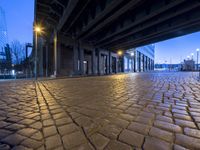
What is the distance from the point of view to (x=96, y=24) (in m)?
15.2

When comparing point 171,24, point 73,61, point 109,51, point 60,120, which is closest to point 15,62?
point 73,61

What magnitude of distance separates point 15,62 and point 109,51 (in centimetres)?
2221

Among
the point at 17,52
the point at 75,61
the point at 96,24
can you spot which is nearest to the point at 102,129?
the point at 96,24

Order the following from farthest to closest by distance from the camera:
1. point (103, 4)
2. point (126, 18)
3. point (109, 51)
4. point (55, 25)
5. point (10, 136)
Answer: point (109, 51) → point (55, 25) → point (126, 18) → point (103, 4) → point (10, 136)

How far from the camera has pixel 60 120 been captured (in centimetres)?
252

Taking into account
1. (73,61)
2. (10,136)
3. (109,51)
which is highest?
(109,51)

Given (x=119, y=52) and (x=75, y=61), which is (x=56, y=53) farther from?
(x=119, y=52)

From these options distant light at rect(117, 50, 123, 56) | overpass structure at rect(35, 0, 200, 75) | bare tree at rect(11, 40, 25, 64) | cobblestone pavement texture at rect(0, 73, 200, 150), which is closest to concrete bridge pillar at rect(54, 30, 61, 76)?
overpass structure at rect(35, 0, 200, 75)

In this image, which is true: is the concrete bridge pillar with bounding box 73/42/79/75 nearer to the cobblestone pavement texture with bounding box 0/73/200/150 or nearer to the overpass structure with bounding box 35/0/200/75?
the overpass structure with bounding box 35/0/200/75

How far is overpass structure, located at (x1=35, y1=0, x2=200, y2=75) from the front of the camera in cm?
1125

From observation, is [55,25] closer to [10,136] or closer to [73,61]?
[73,61]

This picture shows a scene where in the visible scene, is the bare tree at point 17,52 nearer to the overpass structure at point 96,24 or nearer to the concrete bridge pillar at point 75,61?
the overpass structure at point 96,24

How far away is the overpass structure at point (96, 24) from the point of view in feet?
36.9

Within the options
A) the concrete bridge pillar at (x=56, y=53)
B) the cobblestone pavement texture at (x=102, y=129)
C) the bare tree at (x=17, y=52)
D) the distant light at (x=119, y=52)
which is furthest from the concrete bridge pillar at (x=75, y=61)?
the bare tree at (x=17, y=52)
